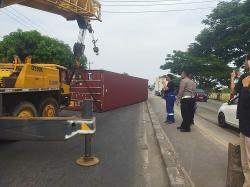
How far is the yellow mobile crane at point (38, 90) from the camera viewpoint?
20.8ft

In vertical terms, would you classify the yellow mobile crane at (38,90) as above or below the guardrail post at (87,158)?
above

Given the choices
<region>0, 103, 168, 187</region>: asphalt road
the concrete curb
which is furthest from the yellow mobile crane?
the concrete curb

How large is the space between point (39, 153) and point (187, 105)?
16.9 feet

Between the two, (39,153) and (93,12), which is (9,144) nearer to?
(39,153)

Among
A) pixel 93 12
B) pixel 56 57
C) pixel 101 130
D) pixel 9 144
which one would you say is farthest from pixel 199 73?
pixel 9 144

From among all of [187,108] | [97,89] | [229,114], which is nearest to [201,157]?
[187,108]

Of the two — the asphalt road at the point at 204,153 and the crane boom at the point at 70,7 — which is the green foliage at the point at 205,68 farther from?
the asphalt road at the point at 204,153

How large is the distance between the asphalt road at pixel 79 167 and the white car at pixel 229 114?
3.64 metres

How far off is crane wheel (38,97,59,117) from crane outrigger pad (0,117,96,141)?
3.17 m

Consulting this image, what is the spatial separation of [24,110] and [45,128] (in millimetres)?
2534

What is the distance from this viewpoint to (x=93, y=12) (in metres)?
13.6

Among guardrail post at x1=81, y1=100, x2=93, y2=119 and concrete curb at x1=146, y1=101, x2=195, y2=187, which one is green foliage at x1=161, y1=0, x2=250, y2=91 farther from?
guardrail post at x1=81, y1=100, x2=93, y2=119

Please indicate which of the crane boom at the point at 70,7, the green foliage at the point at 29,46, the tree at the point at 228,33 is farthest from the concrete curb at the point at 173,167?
the green foliage at the point at 29,46

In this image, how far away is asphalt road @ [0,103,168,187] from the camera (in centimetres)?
534
